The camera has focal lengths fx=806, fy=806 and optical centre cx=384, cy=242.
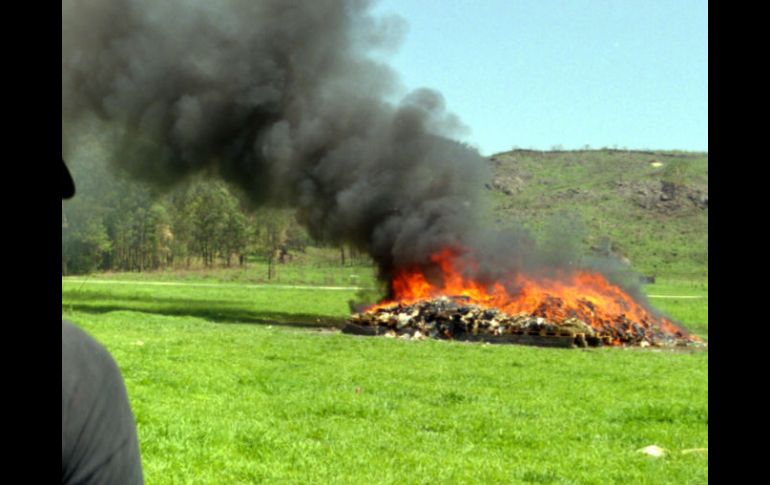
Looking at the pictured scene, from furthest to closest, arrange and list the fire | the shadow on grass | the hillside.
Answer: the hillside < the shadow on grass < the fire

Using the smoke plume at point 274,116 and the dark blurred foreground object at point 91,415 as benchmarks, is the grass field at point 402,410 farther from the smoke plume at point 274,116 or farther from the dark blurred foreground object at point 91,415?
the smoke plume at point 274,116

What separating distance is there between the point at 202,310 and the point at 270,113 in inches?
327

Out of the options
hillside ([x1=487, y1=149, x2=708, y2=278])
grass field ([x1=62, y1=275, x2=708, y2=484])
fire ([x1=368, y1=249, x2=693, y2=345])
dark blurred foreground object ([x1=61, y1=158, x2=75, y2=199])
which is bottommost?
grass field ([x1=62, y1=275, x2=708, y2=484])

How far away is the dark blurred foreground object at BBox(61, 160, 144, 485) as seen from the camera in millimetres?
1015

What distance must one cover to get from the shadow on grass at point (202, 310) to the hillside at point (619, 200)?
48177 millimetres

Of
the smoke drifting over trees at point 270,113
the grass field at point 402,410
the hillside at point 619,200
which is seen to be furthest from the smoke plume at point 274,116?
the hillside at point 619,200

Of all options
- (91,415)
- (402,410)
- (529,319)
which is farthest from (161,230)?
(91,415)

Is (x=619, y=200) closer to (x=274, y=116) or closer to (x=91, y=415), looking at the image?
(x=274, y=116)

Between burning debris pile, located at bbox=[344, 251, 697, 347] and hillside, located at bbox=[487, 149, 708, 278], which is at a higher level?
hillside, located at bbox=[487, 149, 708, 278]

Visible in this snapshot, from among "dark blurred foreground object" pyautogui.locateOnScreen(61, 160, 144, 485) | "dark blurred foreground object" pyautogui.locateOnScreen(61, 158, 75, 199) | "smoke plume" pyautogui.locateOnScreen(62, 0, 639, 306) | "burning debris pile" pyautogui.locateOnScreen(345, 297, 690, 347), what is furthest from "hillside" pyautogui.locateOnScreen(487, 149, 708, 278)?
"dark blurred foreground object" pyautogui.locateOnScreen(61, 158, 75, 199)

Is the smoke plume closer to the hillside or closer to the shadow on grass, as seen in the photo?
the shadow on grass

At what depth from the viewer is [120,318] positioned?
771 inches

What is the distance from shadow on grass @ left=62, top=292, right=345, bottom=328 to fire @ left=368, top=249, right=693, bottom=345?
2378 mm

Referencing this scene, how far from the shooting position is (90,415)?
1.03 metres
